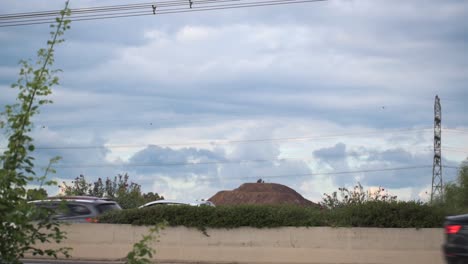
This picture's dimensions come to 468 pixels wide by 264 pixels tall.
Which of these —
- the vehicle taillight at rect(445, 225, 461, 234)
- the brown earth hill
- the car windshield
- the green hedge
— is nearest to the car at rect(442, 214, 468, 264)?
the vehicle taillight at rect(445, 225, 461, 234)

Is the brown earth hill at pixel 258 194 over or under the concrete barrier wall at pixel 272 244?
over

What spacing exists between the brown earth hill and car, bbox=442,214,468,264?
2922 centimetres

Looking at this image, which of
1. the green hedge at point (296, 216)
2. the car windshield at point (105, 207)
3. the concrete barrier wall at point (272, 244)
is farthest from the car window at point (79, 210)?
the green hedge at point (296, 216)

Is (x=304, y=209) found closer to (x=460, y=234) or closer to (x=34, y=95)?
(x=460, y=234)

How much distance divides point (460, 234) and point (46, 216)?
27.2ft

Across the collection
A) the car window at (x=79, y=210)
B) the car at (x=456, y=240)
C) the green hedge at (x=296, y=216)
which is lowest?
the car at (x=456, y=240)

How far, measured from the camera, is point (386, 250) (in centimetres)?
1891

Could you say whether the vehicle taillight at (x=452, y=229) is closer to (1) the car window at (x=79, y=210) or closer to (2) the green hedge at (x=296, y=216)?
(2) the green hedge at (x=296, y=216)

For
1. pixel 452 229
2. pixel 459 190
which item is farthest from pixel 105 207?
pixel 459 190

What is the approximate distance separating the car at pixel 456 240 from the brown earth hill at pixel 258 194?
1150 inches

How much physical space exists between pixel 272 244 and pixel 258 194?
23531mm

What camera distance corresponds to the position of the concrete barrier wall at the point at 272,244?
18.8m

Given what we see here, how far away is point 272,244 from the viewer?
767 inches

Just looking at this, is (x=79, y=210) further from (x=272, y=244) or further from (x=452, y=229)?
(x=452, y=229)
